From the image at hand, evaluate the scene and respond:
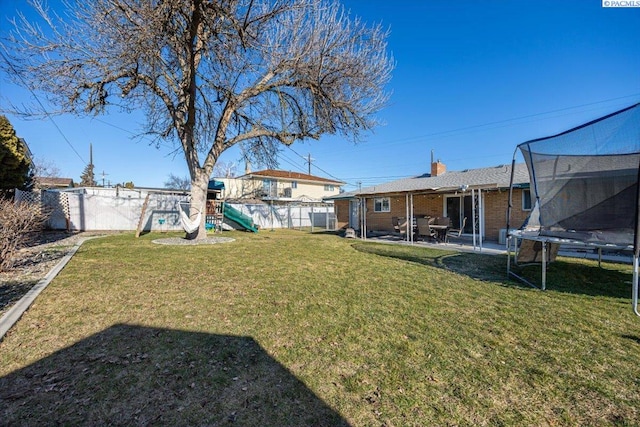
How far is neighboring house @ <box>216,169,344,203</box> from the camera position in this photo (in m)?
29.4

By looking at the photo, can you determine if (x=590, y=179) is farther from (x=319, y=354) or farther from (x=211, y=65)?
(x=211, y=65)

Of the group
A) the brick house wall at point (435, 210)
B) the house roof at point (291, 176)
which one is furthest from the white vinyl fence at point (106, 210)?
the house roof at point (291, 176)

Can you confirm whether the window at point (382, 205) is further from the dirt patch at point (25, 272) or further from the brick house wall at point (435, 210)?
the dirt patch at point (25, 272)

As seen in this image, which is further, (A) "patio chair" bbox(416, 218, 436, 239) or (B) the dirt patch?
(A) "patio chair" bbox(416, 218, 436, 239)

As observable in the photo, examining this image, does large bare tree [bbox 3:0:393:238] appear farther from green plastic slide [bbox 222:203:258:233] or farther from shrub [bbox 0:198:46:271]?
green plastic slide [bbox 222:203:258:233]

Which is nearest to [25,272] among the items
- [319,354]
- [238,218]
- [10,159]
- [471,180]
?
[319,354]

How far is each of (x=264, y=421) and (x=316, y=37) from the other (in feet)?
32.8

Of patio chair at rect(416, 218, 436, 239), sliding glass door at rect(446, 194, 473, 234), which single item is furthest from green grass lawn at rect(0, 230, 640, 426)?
sliding glass door at rect(446, 194, 473, 234)

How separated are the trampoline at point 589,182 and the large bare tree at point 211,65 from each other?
6.51 metres

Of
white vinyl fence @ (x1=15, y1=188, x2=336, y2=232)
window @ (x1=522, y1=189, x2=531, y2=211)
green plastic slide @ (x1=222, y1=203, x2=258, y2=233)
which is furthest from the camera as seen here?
green plastic slide @ (x1=222, y1=203, x2=258, y2=233)

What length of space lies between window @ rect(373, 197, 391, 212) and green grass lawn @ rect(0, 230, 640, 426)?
1230cm

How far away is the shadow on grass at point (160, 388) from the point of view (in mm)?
1921

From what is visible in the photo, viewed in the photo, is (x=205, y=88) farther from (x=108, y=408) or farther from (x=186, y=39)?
(x=108, y=408)

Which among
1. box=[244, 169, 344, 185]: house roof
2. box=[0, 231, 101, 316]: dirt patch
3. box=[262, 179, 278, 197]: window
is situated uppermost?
box=[244, 169, 344, 185]: house roof
